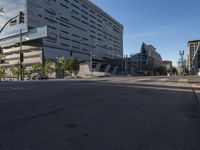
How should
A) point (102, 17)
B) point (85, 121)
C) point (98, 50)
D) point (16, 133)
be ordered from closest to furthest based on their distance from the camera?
point (16, 133)
point (85, 121)
point (98, 50)
point (102, 17)

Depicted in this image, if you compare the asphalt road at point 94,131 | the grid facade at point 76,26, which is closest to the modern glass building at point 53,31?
the grid facade at point 76,26

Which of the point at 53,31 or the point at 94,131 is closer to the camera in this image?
the point at 94,131

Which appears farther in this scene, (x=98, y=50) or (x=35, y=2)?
(x=98, y=50)

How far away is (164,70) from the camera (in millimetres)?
156625

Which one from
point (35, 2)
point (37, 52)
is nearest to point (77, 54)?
point (37, 52)

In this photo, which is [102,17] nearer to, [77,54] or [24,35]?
[77,54]

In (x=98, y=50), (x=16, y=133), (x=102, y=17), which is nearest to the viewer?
(x=16, y=133)

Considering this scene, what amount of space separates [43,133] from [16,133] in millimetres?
570

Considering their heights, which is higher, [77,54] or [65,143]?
[77,54]

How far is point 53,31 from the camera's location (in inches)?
3772

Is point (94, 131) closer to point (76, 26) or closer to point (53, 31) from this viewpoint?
point (53, 31)

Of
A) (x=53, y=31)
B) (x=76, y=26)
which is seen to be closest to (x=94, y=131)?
(x=53, y=31)

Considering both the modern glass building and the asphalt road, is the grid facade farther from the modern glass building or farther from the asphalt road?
the asphalt road

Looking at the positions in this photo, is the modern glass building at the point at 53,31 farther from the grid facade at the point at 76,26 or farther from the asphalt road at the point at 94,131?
the asphalt road at the point at 94,131
